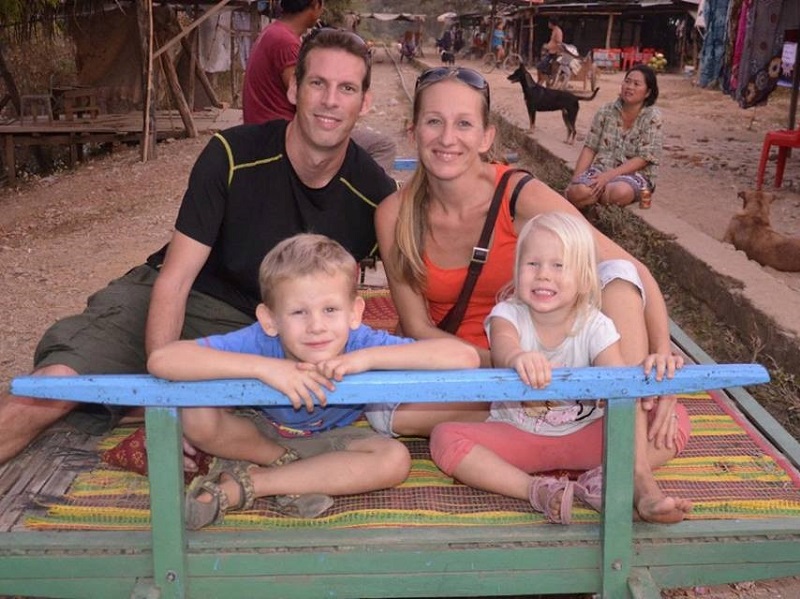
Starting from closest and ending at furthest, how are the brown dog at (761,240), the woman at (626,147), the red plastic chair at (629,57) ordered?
the brown dog at (761,240) < the woman at (626,147) < the red plastic chair at (629,57)

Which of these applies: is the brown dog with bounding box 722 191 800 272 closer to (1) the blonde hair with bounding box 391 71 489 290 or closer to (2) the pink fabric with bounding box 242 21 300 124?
(2) the pink fabric with bounding box 242 21 300 124

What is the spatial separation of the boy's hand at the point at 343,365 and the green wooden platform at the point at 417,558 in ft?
1.36

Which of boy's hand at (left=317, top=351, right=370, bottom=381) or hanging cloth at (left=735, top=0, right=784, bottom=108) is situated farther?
hanging cloth at (left=735, top=0, right=784, bottom=108)

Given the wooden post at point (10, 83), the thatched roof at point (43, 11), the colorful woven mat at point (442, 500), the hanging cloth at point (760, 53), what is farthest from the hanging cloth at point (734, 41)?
the wooden post at point (10, 83)

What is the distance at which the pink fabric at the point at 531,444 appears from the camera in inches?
108

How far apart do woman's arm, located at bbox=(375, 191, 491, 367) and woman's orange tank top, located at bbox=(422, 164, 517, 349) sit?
3.0 inches

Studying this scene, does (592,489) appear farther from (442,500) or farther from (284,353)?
(284,353)

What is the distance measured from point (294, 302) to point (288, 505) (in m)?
0.59

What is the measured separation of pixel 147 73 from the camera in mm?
12492

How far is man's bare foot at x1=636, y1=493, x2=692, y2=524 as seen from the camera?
2.36 meters

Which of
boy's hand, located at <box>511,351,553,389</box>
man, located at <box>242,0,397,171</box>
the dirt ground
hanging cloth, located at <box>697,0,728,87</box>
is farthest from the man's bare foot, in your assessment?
hanging cloth, located at <box>697,0,728,87</box>

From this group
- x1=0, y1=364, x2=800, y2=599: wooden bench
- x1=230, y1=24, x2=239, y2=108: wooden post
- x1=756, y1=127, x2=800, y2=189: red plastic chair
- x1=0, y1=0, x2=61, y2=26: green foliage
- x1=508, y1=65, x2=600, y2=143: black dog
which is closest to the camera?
x1=0, y1=364, x2=800, y2=599: wooden bench

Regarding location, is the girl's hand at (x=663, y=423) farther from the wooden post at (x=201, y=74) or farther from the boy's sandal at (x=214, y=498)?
the wooden post at (x=201, y=74)

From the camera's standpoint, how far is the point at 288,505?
256 centimetres
